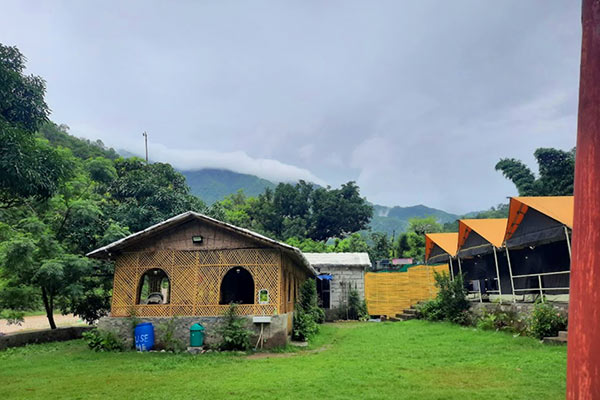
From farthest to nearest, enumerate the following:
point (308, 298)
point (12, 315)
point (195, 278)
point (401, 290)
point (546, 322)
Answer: point (401, 290), point (308, 298), point (12, 315), point (195, 278), point (546, 322)

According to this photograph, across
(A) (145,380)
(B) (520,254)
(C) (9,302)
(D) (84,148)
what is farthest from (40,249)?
(D) (84,148)

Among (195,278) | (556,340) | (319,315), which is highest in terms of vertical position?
(195,278)

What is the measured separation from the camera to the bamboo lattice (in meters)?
11.6

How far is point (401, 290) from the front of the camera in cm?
2139

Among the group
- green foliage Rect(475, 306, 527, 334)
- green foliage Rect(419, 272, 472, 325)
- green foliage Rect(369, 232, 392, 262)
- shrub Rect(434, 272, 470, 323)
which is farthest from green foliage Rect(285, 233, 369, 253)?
green foliage Rect(475, 306, 527, 334)

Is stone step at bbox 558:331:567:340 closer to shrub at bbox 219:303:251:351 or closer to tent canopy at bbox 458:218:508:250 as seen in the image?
tent canopy at bbox 458:218:508:250

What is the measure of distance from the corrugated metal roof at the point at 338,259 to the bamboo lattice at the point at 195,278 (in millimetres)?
10114

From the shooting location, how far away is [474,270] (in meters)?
19.6

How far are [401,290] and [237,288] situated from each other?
8720mm

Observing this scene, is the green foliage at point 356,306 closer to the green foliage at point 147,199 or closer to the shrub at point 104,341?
the green foliage at point 147,199

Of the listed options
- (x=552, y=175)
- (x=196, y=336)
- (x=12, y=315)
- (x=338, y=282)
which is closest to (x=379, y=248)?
(x=552, y=175)

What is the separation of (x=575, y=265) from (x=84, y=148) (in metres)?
43.0

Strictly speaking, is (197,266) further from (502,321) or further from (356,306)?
(356,306)

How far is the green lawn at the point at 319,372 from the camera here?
648cm
